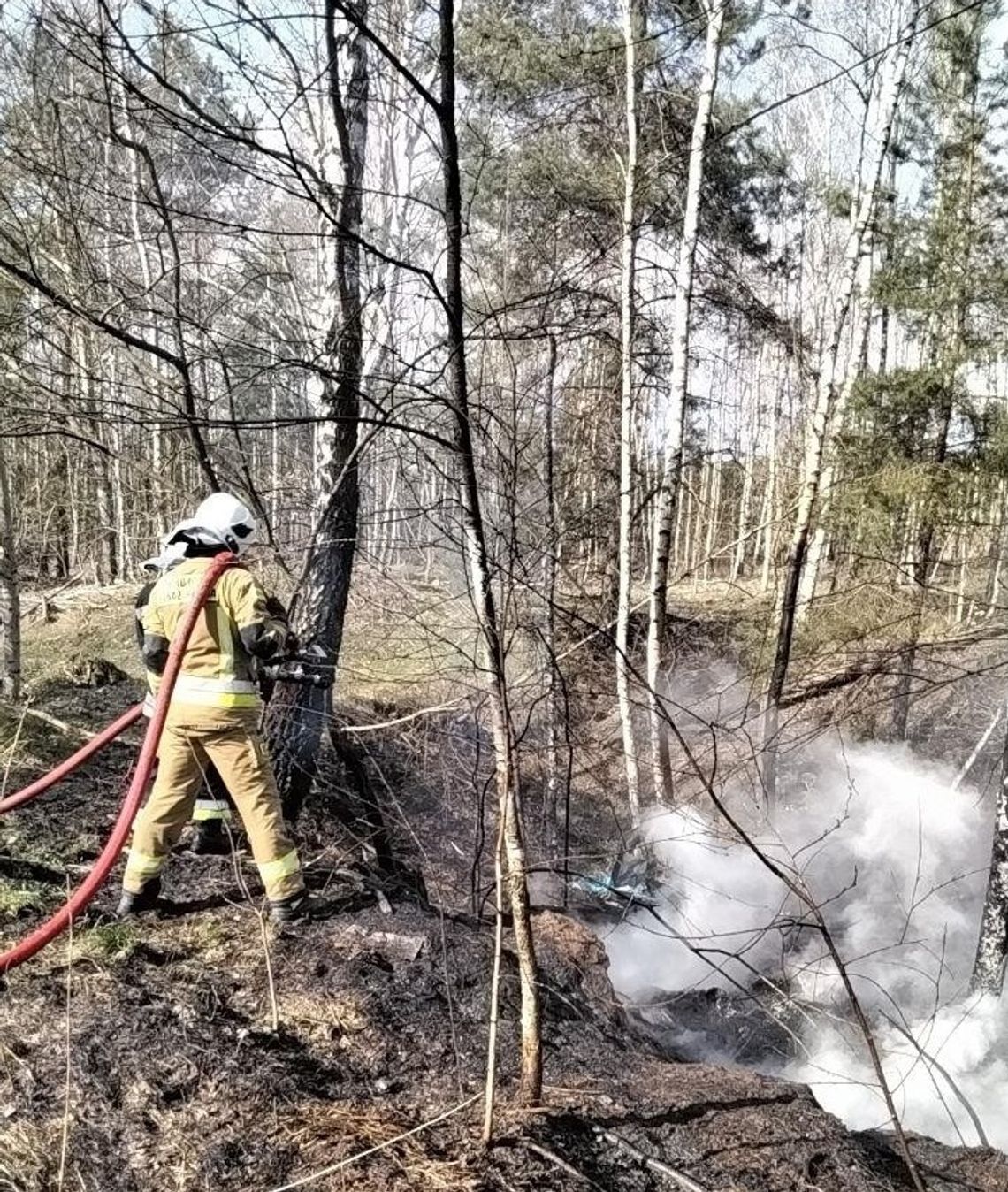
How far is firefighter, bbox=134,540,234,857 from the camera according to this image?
3951mm

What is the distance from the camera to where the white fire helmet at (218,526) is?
3.91m

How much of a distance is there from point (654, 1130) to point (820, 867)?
296 inches

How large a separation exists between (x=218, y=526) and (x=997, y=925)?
634 centimetres

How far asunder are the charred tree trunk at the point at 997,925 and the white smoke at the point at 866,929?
0.60 ft

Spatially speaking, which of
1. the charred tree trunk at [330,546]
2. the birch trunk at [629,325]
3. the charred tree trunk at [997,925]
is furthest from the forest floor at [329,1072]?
the birch trunk at [629,325]

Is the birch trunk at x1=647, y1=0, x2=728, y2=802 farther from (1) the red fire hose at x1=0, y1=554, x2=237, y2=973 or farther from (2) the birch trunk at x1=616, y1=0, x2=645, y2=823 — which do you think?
(1) the red fire hose at x1=0, y1=554, x2=237, y2=973

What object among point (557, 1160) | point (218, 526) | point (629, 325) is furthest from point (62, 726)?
point (629, 325)

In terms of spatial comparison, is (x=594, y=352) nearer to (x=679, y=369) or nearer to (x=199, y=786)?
(x=679, y=369)

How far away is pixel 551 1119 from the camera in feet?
8.62

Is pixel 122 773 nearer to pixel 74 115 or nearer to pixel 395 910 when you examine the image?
pixel 395 910

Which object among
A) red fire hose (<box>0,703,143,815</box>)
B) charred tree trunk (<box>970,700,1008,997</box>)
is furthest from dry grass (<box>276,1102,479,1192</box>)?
charred tree trunk (<box>970,700,1008,997</box>)

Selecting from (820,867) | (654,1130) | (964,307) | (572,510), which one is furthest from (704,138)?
(654,1130)

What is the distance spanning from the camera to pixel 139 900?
3.78 meters

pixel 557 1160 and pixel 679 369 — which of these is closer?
pixel 557 1160
